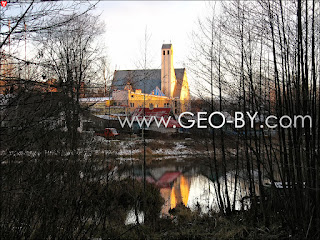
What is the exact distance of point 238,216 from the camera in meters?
6.20

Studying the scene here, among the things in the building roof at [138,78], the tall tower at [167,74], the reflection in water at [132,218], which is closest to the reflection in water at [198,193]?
the reflection in water at [132,218]

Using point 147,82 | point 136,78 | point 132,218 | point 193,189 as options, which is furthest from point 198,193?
point 136,78

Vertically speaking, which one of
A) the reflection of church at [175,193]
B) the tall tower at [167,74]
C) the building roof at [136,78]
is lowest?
the reflection of church at [175,193]

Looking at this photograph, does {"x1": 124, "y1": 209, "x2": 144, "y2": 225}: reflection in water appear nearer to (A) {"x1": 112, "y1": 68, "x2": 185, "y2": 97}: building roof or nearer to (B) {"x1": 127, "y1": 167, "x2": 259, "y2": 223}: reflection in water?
(B) {"x1": 127, "y1": 167, "x2": 259, "y2": 223}: reflection in water

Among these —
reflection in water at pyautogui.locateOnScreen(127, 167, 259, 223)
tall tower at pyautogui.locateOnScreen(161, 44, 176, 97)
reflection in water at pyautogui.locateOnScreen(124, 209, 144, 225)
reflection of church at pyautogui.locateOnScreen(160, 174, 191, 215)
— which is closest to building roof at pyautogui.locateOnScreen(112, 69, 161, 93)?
tall tower at pyautogui.locateOnScreen(161, 44, 176, 97)

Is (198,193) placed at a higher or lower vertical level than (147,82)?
lower

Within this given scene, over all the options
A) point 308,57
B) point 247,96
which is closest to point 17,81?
point 308,57

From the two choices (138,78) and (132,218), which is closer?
(138,78)

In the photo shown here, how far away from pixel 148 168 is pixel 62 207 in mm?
12492

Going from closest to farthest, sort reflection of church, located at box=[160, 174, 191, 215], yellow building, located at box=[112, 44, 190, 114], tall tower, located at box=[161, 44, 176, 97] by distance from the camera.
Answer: yellow building, located at box=[112, 44, 190, 114] → tall tower, located at box=[161, 44, 176, 97] → reflection of church, located at box=[160, 174, 191, 215]

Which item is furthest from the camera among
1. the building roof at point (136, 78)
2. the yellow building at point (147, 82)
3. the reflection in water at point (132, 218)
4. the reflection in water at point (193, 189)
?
the reflection in water at point (193, 189)

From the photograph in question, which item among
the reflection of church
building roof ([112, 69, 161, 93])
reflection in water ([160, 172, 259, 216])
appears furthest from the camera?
the reflection of church

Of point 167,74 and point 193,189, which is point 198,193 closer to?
point 193,189

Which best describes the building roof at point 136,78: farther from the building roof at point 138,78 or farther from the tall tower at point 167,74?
the tall tower at point 167,74
